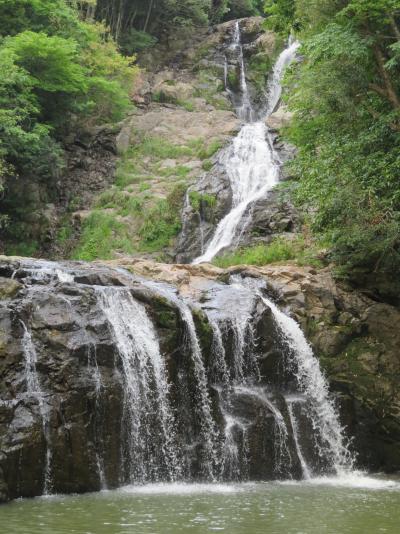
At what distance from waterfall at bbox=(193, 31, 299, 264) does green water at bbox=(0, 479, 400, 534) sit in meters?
12.2

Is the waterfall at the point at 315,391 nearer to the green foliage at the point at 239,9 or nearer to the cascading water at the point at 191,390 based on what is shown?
the cascading water at the point at 191,390

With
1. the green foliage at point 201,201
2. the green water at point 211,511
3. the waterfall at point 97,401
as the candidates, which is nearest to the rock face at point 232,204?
the green foliage at point 201,201

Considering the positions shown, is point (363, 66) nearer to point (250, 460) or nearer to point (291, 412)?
point (291, 412)

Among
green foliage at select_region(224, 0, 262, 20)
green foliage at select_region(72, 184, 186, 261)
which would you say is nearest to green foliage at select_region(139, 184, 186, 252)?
green foliage at select_region(72, 184, 186, 261)

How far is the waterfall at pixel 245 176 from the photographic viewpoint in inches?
902

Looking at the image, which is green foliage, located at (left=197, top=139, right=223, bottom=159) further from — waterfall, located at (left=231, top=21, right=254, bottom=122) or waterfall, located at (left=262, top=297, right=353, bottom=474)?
waterfall, located at (left=262, top=297, right=353, bottom=474)

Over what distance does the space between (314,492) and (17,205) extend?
18.6 metres

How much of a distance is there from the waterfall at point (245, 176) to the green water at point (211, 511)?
40.1ft

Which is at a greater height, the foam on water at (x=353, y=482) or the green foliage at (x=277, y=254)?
the green foliage at (x=277, y=254)

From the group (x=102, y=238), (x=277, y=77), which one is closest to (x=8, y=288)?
(x=102, y=238)

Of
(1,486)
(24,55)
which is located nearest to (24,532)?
(1,486)

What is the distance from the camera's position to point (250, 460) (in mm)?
12445

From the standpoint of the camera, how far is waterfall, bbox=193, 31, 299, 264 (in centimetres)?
2291

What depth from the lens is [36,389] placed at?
35.4ft
